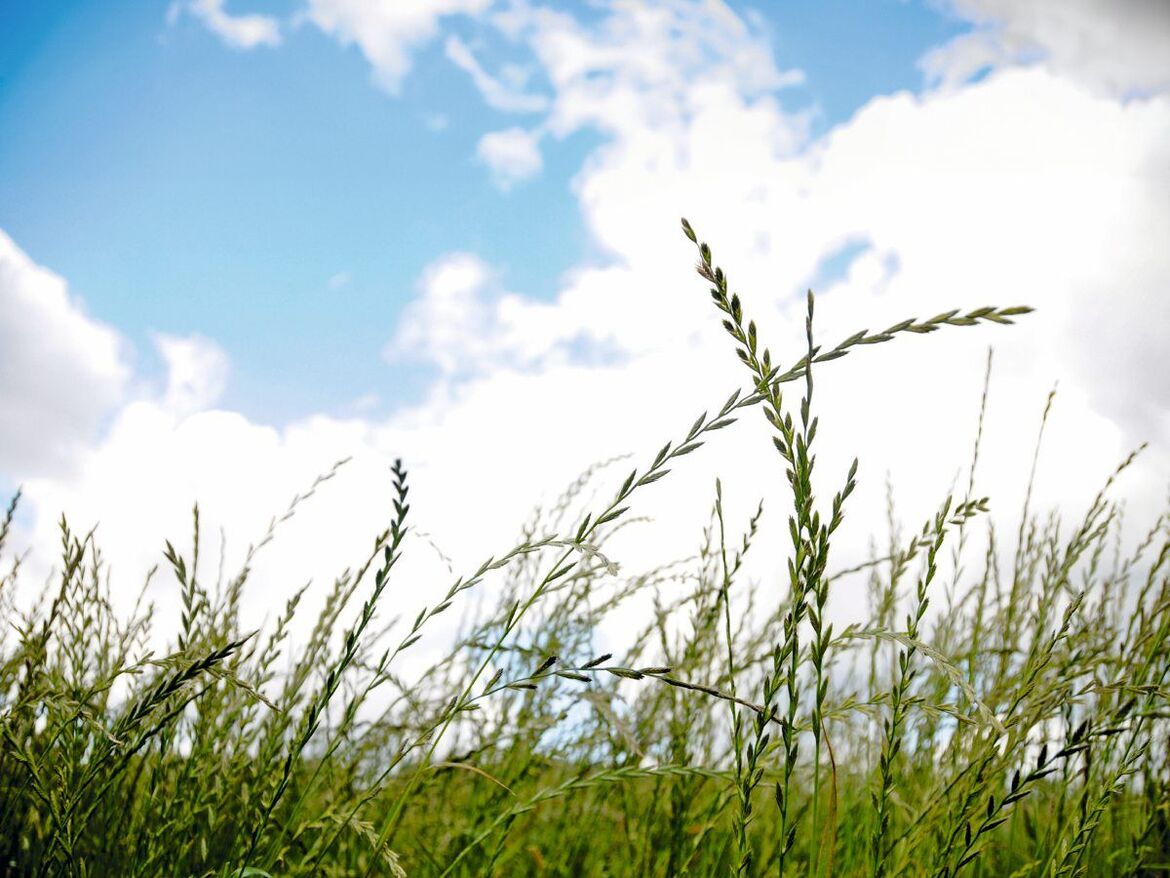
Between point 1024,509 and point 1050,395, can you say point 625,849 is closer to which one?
point 1024,509

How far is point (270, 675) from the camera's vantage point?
1.52 meters

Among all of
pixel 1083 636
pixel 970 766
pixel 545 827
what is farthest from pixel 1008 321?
pixel 545 827

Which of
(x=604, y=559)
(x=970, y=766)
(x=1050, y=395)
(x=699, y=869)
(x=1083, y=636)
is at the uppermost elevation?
(x=1050, y=395)

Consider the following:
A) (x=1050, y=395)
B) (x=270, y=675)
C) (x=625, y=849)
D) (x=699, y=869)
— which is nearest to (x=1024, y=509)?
(x=1050, y=395)

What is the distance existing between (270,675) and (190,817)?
0.26 meters

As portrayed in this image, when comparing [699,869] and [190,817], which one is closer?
[190,817]

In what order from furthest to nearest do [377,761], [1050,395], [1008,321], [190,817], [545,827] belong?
[377,761]
[545,827]
[1050,395]
[190,817]
[1008,321]

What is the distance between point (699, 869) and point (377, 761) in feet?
4.48

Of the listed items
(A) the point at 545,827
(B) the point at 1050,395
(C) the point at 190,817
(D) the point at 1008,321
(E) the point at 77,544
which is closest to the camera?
(D) the point at 1008,321

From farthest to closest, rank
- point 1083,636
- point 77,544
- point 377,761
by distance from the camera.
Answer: point 377,761
point 1083,636
point 77,544

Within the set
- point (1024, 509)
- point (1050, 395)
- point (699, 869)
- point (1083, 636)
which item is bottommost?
point (699, 869)

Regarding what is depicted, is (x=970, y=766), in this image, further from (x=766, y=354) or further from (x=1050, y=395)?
(x=1050, y=395)

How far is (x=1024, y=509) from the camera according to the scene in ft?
7.64

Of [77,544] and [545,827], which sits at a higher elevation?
[77,544]
